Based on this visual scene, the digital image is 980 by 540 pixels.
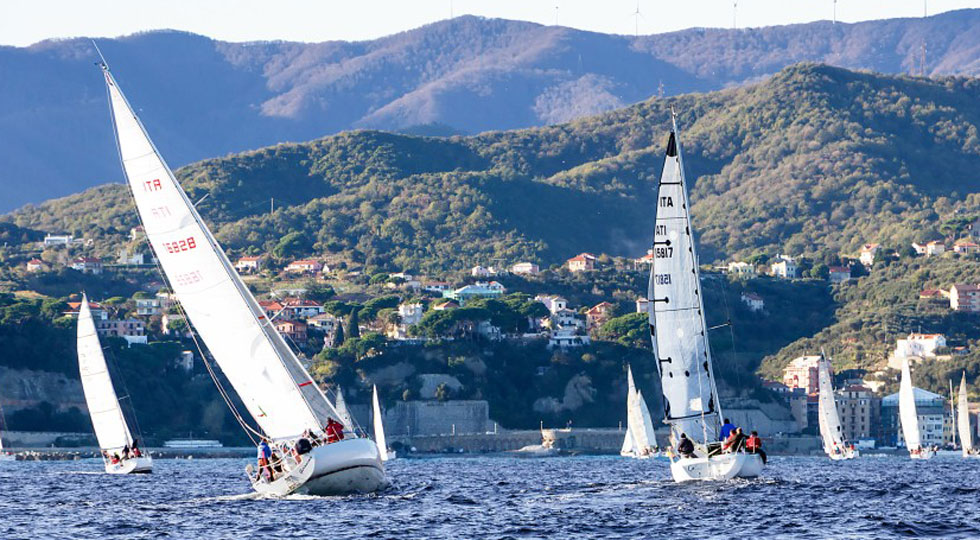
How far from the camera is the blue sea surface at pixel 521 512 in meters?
40.2

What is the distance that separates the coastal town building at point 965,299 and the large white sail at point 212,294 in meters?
160

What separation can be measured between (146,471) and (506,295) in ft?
381

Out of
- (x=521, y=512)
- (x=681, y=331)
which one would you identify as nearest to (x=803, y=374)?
(x=681, y=331)

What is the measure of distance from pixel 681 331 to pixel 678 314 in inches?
18.2

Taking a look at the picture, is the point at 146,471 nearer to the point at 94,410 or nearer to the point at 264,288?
the point at 94,410

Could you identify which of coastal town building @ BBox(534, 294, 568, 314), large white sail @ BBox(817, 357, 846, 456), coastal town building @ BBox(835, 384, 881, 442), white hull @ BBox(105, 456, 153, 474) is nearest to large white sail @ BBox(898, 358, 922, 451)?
large white sail @ BBox(817, 357, 846, 456)

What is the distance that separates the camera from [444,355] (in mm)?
157875

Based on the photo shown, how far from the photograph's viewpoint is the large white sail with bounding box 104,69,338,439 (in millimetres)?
44656

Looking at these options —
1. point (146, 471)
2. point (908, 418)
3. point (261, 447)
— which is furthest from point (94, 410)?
point (908, 418)

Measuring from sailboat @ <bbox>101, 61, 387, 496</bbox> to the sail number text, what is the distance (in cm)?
2

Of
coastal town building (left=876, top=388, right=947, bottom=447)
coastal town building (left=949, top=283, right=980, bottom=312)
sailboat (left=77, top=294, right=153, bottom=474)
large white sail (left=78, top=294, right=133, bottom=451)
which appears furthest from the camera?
coastal town building (left=949, top=283, right=980, bottom=312)

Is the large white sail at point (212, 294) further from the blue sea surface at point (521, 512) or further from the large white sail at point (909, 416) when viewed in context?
the large white sail at point (909, 416)

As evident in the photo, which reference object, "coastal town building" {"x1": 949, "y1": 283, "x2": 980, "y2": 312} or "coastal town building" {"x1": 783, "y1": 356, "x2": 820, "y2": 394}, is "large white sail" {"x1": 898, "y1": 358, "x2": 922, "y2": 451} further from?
"coastal town building" {"x1": 949, "y1": 283, "x2": 980, "y2": 312}

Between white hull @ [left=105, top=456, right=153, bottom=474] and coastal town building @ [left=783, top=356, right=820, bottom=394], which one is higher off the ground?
coastal town building @ [left=783, top=356, right=820, bottom=394]
